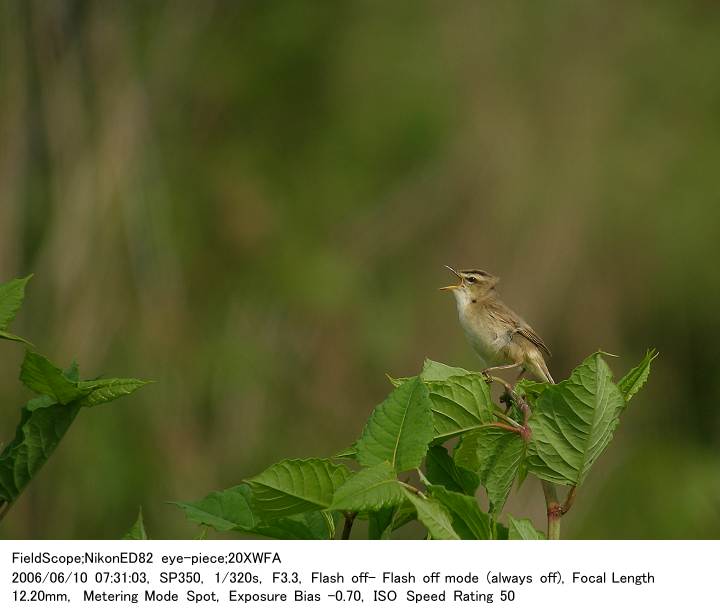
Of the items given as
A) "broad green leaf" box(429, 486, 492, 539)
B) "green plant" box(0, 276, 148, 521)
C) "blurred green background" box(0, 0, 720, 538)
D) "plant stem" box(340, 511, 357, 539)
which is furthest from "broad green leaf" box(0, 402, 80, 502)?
"blurred green background" box(0, 0, 720, 538)

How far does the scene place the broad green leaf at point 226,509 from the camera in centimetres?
134

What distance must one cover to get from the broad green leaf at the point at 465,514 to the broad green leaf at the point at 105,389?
1.26 feet

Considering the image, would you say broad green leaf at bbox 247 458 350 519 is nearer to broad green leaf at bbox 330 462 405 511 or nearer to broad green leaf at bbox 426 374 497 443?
broad green leaf at bbox 330 462 405 511

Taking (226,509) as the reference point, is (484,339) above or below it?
above

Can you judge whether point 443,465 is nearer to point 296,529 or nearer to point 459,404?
point 459,404

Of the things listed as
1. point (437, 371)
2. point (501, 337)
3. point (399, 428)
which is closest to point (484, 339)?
point (501, 337)

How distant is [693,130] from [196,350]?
507cm

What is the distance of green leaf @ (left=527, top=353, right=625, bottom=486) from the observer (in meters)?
1.35

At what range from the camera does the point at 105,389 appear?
135 centimetres

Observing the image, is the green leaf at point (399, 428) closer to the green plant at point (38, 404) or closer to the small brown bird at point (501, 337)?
the green plant at point (38, 404)

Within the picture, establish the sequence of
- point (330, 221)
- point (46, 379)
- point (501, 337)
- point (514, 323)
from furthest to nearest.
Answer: point (330, 221), point (514, 323), point (501, 337), point (46, 379)

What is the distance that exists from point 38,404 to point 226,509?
273 millimetres

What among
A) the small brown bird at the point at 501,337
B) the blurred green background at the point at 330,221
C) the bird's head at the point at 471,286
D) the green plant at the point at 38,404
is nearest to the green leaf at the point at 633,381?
the green plant at the point at 38,404

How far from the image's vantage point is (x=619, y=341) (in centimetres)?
838
